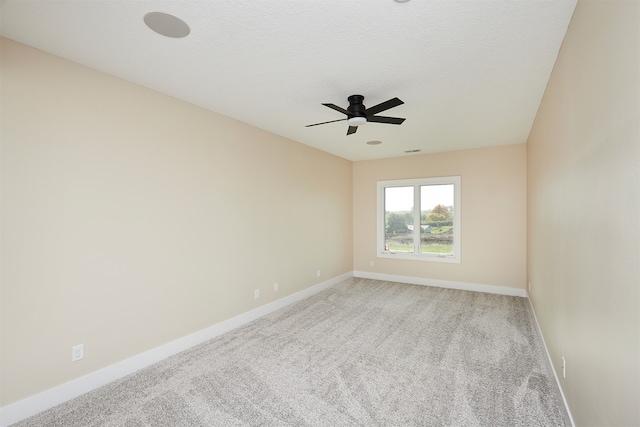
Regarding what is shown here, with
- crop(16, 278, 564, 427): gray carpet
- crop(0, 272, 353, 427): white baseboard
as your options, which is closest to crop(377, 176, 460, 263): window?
crop(16, 278, 564, 427): gray carpet

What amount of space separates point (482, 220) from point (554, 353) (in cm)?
317

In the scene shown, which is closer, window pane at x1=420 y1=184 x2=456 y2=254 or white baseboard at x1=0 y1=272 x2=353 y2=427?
white baseboard at x1=0 y1=272 x2=353 y2=427

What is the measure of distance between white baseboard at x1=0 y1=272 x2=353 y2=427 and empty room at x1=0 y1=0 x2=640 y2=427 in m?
0.02

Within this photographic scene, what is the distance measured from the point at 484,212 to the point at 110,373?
18.6 feet

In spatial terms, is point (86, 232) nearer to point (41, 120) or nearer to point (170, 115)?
point (41, 120)

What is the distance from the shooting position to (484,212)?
526cm

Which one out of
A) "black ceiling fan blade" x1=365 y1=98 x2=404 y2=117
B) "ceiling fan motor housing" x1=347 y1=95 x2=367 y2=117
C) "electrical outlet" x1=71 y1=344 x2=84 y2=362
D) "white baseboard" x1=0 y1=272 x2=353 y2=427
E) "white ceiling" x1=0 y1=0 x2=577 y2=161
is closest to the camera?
"white ceiling" x1=0 y1=0 x2=577 y2=161

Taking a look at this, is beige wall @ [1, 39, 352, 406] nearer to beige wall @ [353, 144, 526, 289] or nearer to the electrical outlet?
the electrical outlet

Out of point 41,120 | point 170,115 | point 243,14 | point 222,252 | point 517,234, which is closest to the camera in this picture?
point 243,14

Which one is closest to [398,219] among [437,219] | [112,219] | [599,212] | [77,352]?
[437,219]

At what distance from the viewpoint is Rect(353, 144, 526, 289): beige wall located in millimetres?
4996

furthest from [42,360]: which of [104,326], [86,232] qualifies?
[86,232]

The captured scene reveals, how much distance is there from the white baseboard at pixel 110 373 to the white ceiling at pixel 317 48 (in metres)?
2.55

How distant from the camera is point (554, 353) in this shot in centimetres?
245
